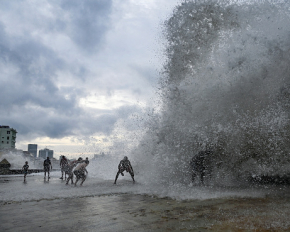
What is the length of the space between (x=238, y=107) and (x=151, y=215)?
677 centimetres

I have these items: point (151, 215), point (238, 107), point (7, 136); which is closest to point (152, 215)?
point (151, 215)

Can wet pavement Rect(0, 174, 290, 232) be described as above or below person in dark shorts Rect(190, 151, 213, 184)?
below

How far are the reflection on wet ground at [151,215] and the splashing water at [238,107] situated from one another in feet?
12.4

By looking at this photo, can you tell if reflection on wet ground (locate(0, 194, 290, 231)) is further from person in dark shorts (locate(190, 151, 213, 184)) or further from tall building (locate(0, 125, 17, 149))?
tall building (locate(0, 125, 17, 149))

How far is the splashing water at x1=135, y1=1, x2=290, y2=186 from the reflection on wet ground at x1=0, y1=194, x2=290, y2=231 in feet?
12.4

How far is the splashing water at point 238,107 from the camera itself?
375 inches

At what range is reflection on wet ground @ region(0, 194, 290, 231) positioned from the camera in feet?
13.1

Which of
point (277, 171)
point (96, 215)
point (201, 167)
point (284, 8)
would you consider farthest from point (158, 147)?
point (284, 8)

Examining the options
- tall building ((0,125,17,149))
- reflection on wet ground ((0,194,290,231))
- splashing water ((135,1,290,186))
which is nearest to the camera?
reflection on wet ground ((0,194,290,231))

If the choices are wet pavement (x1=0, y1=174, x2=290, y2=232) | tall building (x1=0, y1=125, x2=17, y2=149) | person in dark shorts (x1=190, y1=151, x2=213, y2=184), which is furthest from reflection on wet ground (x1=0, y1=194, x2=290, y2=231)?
tall building (x1=0, y1=125, x2=17, y2=149)

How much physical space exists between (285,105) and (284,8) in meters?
4.63

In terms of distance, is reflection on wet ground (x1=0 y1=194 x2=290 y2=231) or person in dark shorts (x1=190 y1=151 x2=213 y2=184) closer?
reflection on wet ground (x1=0 y1=194 x2=290 y2=231)

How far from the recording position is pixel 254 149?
391 inches

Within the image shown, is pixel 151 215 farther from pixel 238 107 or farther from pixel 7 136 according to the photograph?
pixel 7 136
